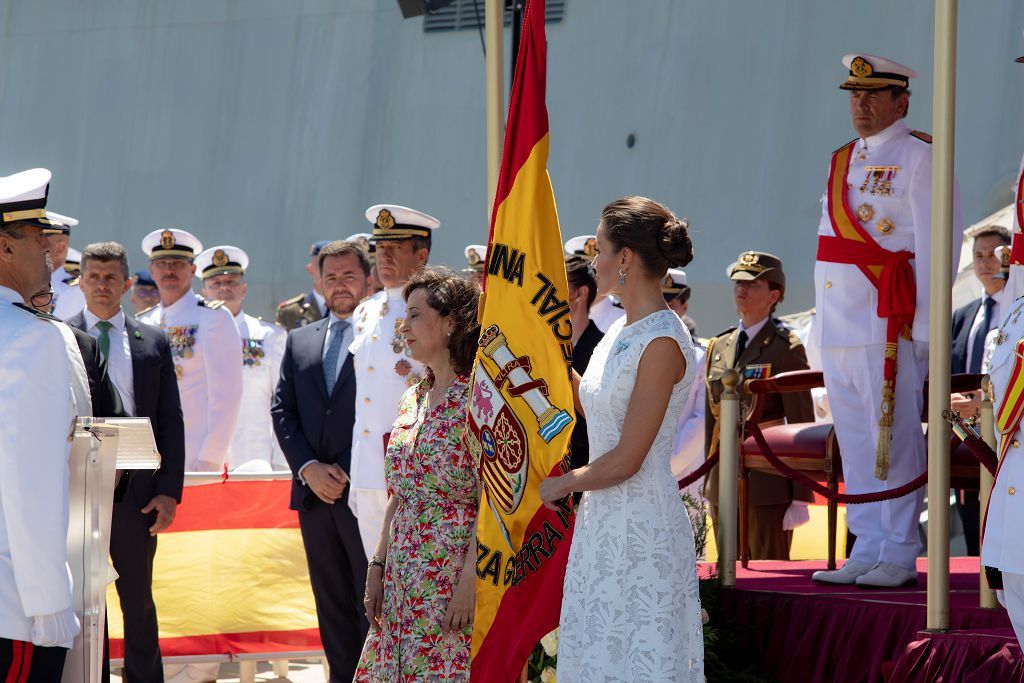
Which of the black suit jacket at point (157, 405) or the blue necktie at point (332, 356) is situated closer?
the black suit jacket at point (157, 405)

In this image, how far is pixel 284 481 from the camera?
7.11 meters

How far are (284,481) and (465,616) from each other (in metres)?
3.19

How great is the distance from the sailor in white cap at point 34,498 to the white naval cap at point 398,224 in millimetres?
2391

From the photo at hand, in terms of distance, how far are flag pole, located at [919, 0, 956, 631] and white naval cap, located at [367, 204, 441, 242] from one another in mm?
2441

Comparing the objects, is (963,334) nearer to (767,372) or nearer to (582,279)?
(767,372)

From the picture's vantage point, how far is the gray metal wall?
13086 mm

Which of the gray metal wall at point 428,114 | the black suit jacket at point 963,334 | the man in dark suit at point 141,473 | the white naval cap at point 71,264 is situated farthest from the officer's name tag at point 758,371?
the gray metal wall at point 428,114

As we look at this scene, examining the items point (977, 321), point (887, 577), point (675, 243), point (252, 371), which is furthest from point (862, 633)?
point (252, 371)

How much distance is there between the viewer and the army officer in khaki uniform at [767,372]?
710 cm

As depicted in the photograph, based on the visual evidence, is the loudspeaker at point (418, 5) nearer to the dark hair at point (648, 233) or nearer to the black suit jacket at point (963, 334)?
the black suit jacket at point (963, 334)

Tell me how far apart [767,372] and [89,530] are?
414cm

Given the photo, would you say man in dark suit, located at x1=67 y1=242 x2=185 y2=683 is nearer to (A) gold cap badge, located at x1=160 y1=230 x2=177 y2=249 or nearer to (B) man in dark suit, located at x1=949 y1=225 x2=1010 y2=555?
(A) gold cap badge, located at x1=160 y1=230 x2=177 y2=249

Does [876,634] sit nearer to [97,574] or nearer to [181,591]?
[97,574]

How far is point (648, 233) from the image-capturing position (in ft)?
11.7
